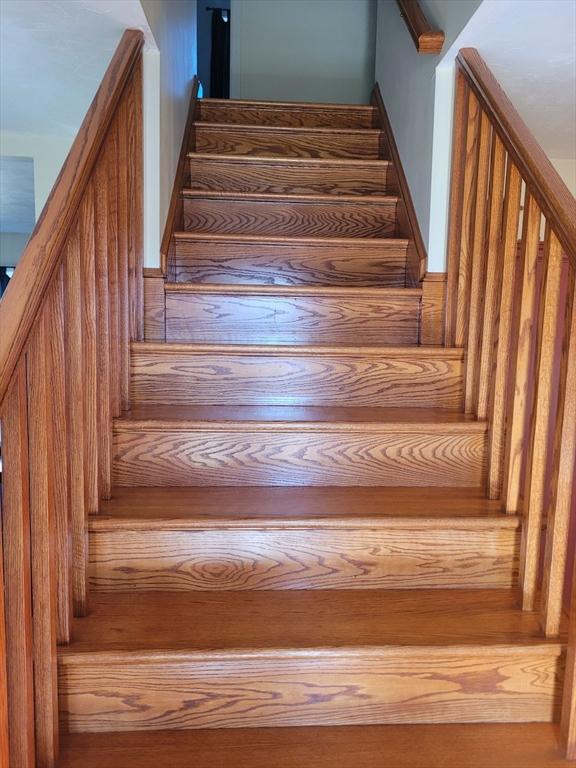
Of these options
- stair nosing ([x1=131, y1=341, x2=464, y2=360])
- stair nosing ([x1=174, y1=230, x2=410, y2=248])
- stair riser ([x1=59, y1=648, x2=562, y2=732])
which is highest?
stair nosing ([x1=174, y1=230, x2=410, y2=248])

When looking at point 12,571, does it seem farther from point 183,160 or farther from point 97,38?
point 183,160

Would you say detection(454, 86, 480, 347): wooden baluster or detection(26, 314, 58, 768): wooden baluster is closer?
detection(26, 314, 58, 768): wooden baluster

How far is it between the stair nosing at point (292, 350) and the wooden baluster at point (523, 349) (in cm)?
40

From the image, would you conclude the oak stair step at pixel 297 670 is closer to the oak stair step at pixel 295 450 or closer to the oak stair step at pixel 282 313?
the oak stair step at pixel 295 450

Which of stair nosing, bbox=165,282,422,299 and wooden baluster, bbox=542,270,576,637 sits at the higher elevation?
stair nosing, bbox=165,282,422,299

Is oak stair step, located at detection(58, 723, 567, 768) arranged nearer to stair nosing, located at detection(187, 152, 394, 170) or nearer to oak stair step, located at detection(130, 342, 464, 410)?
oak stair step, located at detection(130, 342, 464, 410)

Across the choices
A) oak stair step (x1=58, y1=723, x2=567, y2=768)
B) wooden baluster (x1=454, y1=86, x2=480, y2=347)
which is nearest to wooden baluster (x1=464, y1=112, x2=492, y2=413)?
wooden baluster (x1=454, y1=86, x2=480, y2=347)

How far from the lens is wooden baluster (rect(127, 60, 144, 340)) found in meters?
1.83

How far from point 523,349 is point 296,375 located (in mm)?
658

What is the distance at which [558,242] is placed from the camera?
4.34 feet

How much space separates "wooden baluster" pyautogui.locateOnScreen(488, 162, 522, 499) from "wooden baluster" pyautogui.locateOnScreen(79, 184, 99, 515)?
99 cm

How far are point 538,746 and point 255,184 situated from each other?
2.31 meters

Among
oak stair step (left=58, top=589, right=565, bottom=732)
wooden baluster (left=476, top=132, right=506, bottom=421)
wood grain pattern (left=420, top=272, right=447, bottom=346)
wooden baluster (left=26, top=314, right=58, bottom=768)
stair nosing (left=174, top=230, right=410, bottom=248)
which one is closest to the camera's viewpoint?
wooden baluster (left=26, top=314, right=58, bottom=768)

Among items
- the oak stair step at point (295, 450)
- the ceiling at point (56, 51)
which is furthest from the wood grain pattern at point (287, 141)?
the oak stair step at point (295, 450)
